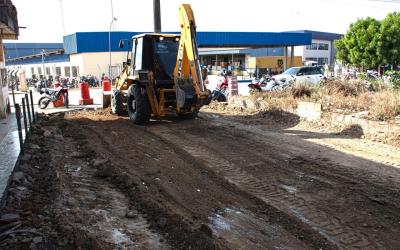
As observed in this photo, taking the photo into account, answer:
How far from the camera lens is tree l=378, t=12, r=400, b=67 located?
117 ft

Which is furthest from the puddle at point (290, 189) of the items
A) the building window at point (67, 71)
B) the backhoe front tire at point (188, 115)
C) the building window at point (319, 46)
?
the building window at point (319, 46)

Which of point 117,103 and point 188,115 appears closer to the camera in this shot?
point 188,115

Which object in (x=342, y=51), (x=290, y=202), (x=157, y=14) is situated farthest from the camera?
(x=342, y=51)

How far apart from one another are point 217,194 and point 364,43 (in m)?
34.6

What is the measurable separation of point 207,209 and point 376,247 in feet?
6.80

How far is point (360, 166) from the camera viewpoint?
7.50m

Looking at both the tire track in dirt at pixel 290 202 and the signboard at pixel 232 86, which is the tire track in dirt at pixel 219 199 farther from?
the signboard at pixel 232 86

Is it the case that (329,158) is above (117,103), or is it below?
below

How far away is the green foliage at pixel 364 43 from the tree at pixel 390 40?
44cm

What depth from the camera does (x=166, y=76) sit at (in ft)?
41.4

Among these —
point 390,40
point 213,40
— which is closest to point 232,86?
point 390,40

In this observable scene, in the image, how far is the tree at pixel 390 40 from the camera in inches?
1405

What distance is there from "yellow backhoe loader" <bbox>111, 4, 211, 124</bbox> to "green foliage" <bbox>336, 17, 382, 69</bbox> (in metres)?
28.2

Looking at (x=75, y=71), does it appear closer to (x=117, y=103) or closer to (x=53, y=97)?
(x=53, y=97)
